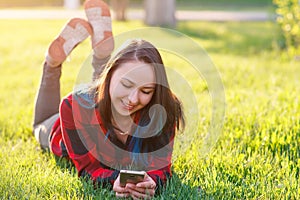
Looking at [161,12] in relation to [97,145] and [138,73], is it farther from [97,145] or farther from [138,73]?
[138,73]

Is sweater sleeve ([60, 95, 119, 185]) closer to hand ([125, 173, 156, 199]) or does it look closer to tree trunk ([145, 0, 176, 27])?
hand ([125, 173, 156, 199])

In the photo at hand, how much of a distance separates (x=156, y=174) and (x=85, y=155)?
0.38 metres

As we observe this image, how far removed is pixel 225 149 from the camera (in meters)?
3.30

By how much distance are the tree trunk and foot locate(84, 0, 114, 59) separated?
7.82 m

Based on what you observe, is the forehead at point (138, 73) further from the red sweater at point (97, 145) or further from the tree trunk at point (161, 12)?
the tree trunk at point (161, 12)

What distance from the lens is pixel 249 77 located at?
19.1 ft

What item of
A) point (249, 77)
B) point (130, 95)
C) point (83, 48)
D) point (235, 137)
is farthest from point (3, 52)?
point (130, 95)

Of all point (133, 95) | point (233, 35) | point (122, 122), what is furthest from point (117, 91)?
point (233, 35)

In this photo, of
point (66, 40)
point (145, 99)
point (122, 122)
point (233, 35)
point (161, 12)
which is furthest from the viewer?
point (161, 12)

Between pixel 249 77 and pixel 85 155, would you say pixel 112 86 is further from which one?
pixel 249 77

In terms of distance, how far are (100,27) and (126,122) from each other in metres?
1.01

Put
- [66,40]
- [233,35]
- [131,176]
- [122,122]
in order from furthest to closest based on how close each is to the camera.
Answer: [233,35] < [66,40] < [122,122] < [131,176]

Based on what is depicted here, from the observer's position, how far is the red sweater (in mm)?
2873

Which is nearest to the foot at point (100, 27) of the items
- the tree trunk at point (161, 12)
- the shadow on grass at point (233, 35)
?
the shadow on grass at point (233, 35)
